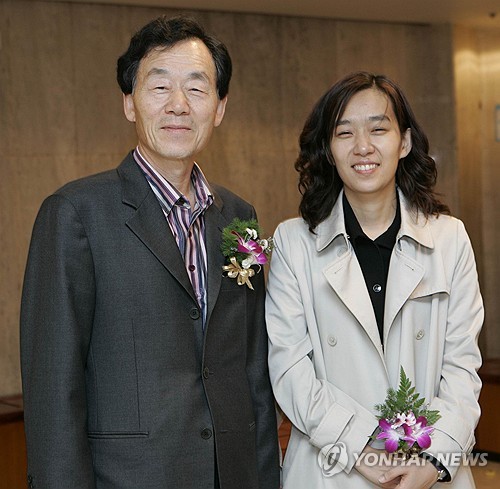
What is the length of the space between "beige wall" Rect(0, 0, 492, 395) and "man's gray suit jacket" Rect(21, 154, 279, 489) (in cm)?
451

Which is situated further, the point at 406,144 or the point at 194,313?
the point at 406,144

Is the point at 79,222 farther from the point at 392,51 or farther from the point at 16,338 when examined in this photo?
the point at 392,51

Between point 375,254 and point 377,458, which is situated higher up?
point 375,254

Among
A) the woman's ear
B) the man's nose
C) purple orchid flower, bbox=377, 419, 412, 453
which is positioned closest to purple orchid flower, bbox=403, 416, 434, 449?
purple orchid flower, bbox=377, 419, 412, 453

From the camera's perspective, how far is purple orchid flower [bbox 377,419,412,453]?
2.88m

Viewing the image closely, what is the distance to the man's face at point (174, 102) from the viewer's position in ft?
9.28

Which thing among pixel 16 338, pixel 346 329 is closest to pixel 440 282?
pixel 346 329

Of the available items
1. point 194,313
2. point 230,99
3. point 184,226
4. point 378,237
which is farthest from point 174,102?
point 230,99

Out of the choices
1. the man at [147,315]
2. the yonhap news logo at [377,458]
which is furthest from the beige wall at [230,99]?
the yonhap news logo at [377,458]

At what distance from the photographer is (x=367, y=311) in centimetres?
306

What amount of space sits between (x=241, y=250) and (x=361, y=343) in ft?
1.75

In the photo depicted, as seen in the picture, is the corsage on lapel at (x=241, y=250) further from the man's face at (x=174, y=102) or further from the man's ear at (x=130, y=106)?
the man's ear at (x=130, y=106)

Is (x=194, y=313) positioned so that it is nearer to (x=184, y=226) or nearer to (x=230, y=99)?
(x=184, y=226)

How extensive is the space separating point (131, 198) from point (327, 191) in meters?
0.86
